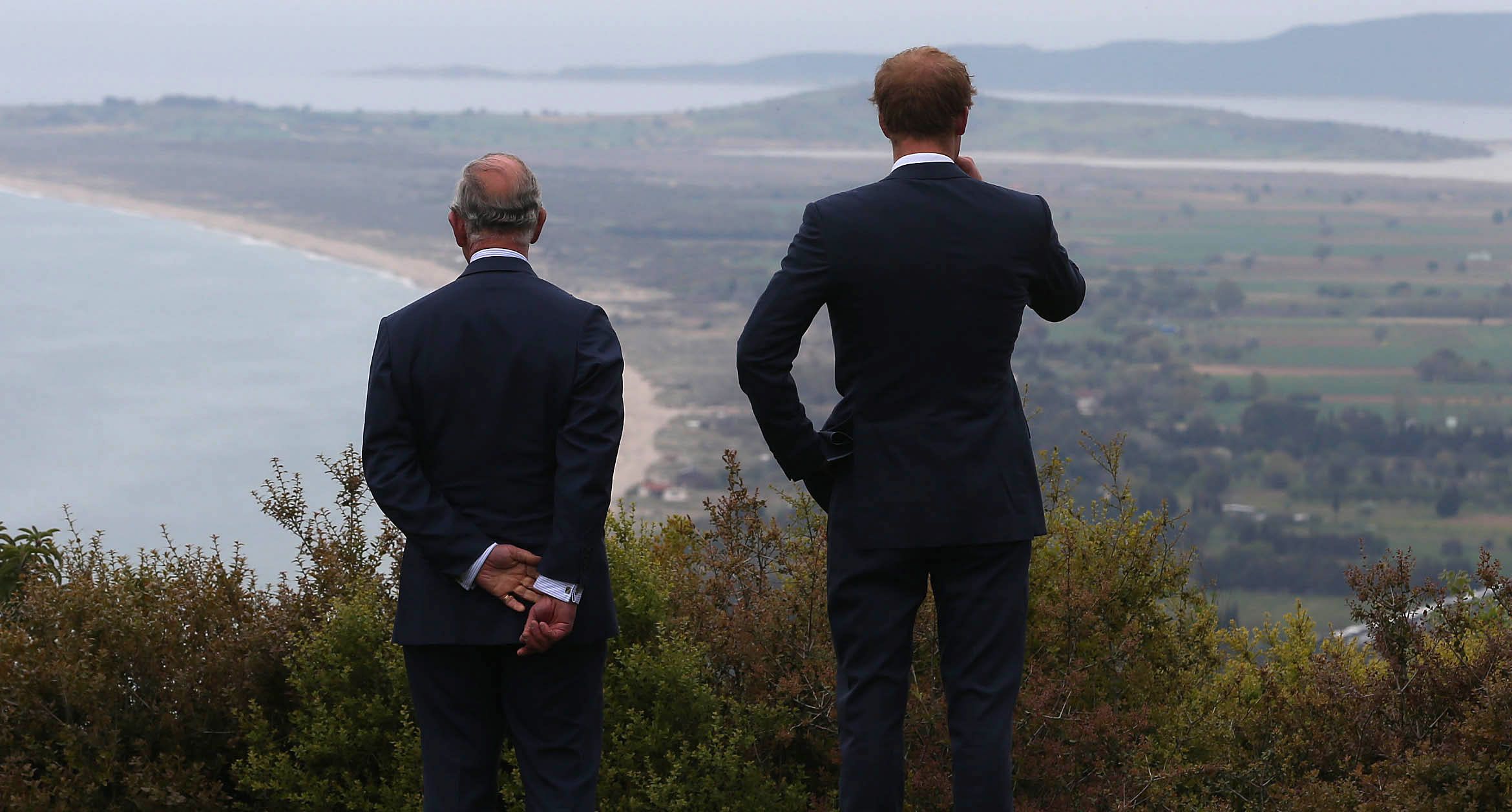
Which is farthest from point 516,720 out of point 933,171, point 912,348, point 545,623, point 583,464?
point 933,171

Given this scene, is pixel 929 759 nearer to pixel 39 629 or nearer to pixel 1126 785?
pixel 1126 785

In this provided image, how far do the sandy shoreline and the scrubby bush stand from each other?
168 ft

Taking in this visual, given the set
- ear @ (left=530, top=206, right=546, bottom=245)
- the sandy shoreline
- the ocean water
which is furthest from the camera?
the sandy shoreline

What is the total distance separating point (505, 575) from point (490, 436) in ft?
1.06

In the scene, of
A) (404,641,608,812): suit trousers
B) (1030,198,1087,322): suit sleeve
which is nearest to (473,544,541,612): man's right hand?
(404,641,608,812): suit trousers

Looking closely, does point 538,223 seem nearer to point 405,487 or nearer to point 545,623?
point 405,487

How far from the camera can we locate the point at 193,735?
4.63 m

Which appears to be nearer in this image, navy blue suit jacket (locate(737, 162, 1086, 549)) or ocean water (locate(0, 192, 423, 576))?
navy blue suit jacket (locate(737, 162, 1086, 549))

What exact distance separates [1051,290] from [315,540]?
3.19 m

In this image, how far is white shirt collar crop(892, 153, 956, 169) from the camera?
3.28m

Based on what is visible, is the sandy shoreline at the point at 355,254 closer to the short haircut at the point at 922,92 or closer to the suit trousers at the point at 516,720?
the suit trousers at the point at 516,720

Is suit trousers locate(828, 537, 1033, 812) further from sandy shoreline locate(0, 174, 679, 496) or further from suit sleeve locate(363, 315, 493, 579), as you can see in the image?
sandy shoreline locate(0, 174, 679, 496)

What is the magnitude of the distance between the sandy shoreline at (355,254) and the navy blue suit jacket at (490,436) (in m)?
52.8

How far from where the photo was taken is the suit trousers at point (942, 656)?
3.21 metres
